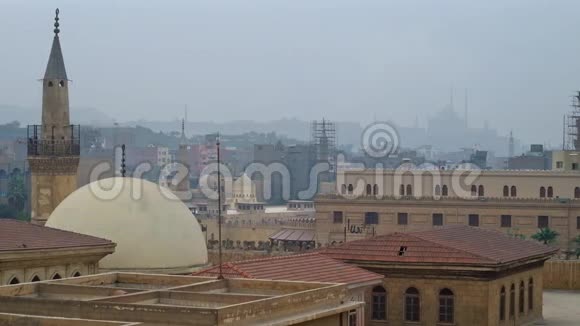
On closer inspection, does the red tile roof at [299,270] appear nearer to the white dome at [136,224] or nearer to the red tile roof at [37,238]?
the white dome at [136,224]

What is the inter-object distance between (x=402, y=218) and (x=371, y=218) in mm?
1919

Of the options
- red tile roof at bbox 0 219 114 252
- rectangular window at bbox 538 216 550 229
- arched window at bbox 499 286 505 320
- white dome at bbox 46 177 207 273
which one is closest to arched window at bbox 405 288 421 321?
arched window at bbox 499 286 505 320

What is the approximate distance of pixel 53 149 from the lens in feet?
151

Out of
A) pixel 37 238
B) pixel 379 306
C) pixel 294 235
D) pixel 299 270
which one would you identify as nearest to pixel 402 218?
pixel 294 235

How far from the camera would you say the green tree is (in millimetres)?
115812

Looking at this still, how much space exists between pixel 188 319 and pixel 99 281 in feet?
20.8

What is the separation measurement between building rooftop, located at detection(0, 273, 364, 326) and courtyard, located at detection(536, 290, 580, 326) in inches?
602

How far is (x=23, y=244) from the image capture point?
29938 millimetres

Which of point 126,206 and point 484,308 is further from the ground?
point 126,206

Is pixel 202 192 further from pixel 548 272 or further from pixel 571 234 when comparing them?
pixel 548 272

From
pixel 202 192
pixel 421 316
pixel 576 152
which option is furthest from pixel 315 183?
pixel 421 316

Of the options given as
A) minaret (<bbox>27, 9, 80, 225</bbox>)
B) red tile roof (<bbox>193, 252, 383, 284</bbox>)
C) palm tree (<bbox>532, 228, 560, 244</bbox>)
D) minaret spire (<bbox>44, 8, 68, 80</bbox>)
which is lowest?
palm tree (<bbox>532, 228, 560, 244</bbox>)

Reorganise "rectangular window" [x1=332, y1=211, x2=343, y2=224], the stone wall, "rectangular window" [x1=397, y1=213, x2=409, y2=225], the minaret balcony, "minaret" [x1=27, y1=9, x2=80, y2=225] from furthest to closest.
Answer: "rectangular window" [x1=332, y1=211, x2=343, y2=224], "rectangular window" [x1=397, y1=213, x2=409, y2=225], the stone wall, the minaret balcony, "minaret" [x1=27, y1=9, x2=80, y2=225]

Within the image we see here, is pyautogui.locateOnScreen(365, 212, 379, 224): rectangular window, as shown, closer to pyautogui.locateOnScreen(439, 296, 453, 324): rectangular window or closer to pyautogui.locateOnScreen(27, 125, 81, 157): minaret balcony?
pyautogui.locateOnScreen(27, 125, 81, 157): minaret balcony
